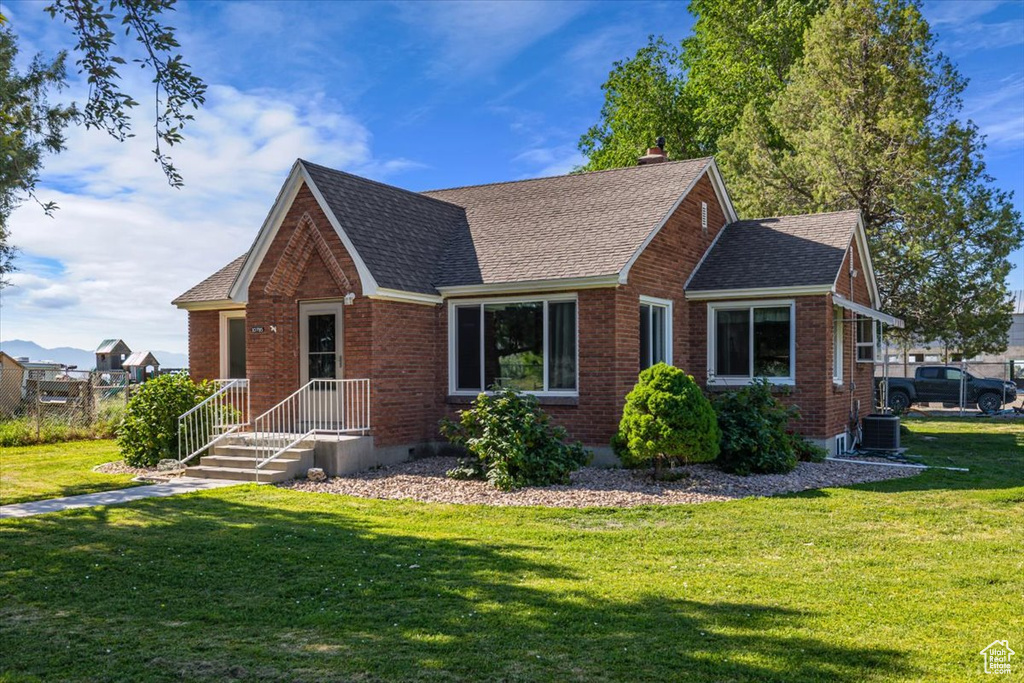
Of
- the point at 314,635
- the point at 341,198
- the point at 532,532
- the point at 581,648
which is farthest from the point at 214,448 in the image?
the point at 581,648

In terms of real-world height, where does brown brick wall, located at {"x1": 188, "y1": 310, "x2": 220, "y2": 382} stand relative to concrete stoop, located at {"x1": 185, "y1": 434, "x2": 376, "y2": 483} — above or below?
above

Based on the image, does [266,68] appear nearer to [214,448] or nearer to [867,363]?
[214,448]

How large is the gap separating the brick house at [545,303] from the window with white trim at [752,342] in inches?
1.1

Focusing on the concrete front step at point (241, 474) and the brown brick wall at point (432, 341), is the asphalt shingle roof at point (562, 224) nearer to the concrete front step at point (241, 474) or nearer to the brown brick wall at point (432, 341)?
the brown brick wall at point (432, 341)

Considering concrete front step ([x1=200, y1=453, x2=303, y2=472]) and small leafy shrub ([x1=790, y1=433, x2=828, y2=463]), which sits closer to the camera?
concrete front step ([x1=200, y1=453, x2=303, y2=472])

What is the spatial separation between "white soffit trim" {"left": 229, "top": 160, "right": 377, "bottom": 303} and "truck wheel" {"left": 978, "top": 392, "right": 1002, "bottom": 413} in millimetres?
25469

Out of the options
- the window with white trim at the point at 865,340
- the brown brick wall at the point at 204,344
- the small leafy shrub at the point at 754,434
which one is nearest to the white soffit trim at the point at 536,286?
the small leafy shrub at the point at 754,434

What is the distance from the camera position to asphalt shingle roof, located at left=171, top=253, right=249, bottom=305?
60.1 ft

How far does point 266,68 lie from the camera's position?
11.7 metres

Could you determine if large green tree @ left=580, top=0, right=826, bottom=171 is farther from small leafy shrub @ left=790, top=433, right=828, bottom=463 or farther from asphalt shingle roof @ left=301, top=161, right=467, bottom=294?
small leafy shrub @ left=790, top=433, right=828, bottom=463

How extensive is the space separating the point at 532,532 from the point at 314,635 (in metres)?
3.67

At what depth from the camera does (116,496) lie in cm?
1104

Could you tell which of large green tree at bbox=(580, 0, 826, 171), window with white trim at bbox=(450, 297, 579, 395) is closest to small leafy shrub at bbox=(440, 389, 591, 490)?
window with white trim at bbox=(450, 297, 579, 395)

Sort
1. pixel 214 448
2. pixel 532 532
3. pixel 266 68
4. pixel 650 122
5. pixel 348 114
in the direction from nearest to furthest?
pixel 532 532, pixel 266 68, pixel 214 448, pixel 348 114, pixel 650 122
